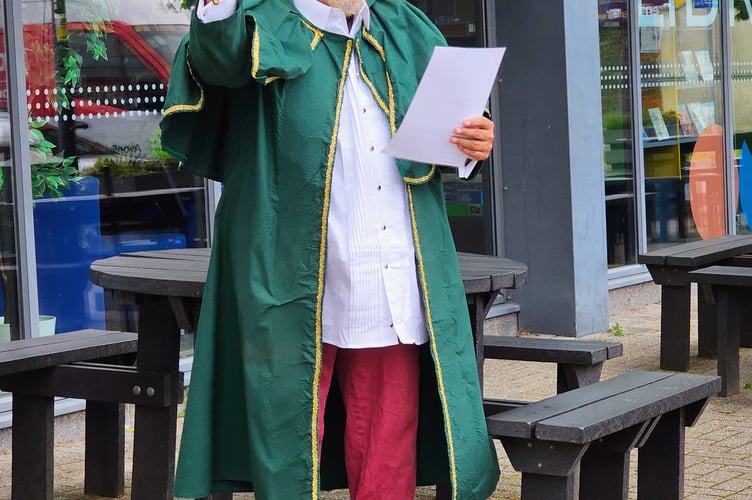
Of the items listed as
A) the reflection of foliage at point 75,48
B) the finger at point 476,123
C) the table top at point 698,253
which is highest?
the reflection of foliage at point 75,48

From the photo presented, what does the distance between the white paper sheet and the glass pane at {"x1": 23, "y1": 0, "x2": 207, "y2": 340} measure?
324cm

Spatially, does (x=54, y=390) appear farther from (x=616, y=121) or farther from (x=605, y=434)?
(x=616, y=121)

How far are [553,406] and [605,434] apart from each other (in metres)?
0.26

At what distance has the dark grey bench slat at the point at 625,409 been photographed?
10.9 feet

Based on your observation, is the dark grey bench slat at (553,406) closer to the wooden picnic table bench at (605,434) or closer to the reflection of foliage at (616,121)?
the wooden picnic table bench at (605,434)

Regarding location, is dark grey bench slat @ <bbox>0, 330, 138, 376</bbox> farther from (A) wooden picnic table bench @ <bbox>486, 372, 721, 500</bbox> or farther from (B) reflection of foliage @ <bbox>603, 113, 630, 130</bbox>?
(B) reflection of foliage @ <bbox>603, 113, 630, 130</bbox>

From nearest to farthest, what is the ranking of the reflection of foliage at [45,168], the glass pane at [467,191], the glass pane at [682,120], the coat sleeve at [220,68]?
the coat sleeve at [220,68]
the reflection of foliage at [45,168]
the glass pane at [467,191]
the glass pane at [682,120]

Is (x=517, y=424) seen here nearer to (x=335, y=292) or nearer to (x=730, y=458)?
(x=335, y=292)

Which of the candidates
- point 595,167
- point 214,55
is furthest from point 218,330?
point 595,167

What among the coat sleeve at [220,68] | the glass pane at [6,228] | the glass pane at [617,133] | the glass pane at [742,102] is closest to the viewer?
the coat sleeve at [220,68]

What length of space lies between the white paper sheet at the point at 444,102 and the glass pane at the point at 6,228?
3.13 metres

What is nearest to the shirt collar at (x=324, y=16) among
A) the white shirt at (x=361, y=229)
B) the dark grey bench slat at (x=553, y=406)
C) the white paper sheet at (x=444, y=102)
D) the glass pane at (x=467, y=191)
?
the white shirt at (x=361, y=229)

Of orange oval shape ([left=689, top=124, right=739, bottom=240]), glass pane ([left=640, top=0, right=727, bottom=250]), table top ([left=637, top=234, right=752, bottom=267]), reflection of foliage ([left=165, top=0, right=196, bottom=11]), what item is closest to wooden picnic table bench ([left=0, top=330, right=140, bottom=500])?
reflection of foliage ([left=165, top=0, right=196, bottom=11])

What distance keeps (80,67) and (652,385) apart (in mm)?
3245
